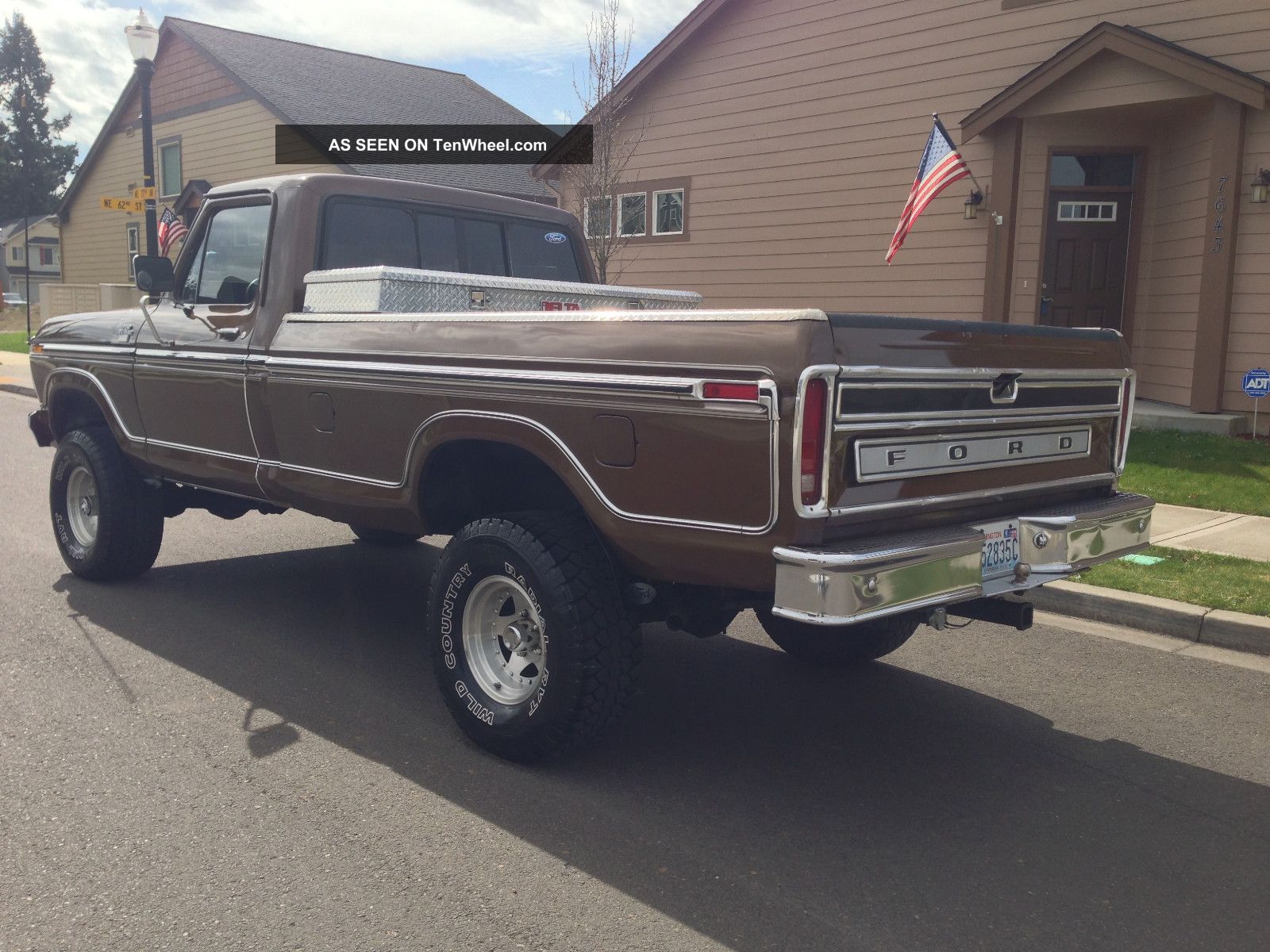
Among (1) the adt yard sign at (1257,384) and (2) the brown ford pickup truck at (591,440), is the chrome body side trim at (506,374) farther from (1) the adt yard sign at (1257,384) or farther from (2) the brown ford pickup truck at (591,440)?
(1) the adt yard sign at (1257,384)

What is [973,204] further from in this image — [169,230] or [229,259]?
[169,230]

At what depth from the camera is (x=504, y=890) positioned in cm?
302

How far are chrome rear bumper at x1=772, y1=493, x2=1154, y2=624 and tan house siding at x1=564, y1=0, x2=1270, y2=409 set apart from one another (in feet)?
27.6

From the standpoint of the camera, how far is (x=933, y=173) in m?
11.2

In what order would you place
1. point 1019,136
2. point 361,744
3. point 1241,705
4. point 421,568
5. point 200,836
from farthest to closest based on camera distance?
point 1019,136, point 421,568, point 1241,705, point 361,744, point 200,836

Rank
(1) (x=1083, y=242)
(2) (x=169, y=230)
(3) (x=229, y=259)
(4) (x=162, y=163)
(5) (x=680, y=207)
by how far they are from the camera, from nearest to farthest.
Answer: (3) (x=229, y=259)
(1) (x=1083, y=242)
(5) (x=680, y=207)
(2) (x=169, y=230)
(4) (x=162, y=163)

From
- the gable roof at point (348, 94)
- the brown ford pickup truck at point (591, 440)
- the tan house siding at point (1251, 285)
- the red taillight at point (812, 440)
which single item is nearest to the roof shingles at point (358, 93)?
the gable roof at point (348, 94)

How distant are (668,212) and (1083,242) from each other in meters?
6.11

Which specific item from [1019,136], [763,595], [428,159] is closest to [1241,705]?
[763,595]

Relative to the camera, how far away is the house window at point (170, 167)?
90.7ft

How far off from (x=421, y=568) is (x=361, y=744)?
9.22 ft

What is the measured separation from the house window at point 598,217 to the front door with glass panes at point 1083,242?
A: 5.74m

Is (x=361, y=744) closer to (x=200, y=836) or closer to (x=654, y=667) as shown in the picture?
(x=200, y=836)

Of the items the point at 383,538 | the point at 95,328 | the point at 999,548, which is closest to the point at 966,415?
the point at 999,548
